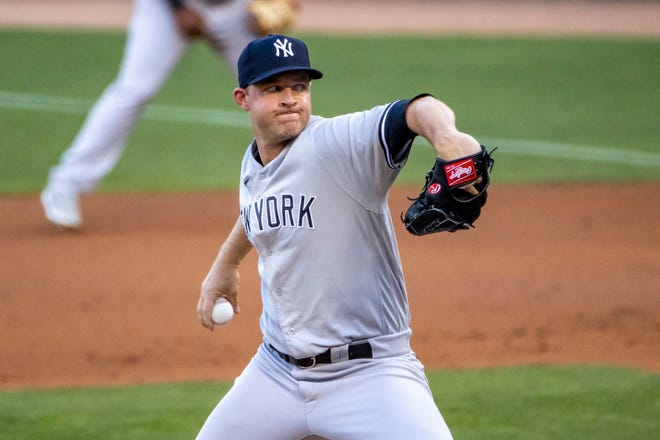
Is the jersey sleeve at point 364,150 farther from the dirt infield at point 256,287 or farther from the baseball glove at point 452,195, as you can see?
the dirt infield at point 256,287

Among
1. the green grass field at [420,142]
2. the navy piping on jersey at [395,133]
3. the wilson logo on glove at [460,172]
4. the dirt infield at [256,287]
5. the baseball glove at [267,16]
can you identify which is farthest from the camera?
the baseball glove at [267,16]

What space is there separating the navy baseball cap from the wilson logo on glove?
72 centimetres

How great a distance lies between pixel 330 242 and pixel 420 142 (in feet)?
27.8

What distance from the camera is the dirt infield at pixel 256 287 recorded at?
6.18 m

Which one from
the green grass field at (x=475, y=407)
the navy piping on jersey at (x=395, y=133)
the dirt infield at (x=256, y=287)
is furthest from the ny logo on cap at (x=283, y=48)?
the dirt infield at (x=256, y=287)

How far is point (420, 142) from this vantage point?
11828 mm

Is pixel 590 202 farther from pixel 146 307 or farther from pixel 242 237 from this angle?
pixel 242 237

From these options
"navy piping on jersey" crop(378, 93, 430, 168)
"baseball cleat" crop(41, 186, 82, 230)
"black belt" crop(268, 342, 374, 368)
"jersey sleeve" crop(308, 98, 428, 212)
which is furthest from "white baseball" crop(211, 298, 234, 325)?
"baseball cleat" crop(41, 186, 82, 230)

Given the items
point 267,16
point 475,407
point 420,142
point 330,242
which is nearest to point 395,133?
point 330,242

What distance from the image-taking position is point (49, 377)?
5938 mm

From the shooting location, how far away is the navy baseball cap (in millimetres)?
3436

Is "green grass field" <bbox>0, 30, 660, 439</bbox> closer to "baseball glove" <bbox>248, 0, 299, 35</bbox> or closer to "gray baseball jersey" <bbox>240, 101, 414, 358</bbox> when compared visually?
"gray baseball jersey" <bbox>240, 101, 414, 358</bbox>

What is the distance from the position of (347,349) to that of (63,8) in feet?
68.7

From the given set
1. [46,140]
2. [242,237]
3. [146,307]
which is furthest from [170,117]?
[242,237]
